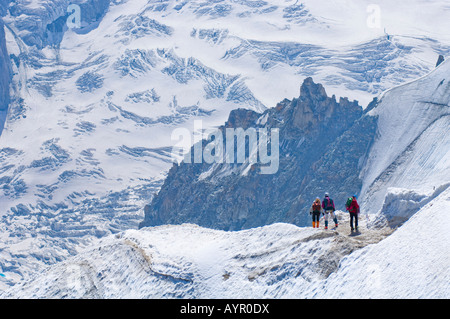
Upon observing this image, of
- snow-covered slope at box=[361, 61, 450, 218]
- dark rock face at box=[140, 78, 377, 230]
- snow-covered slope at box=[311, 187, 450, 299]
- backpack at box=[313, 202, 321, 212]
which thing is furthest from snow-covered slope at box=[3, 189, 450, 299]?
dark rock face at box=[140, 78, 377, 230]

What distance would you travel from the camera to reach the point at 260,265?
54.1 m

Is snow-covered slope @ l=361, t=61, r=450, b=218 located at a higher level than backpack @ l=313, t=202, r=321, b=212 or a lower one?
lower

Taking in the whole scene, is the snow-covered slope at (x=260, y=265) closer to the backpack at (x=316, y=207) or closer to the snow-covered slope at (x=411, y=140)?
the backpack at (x=316, y=207)

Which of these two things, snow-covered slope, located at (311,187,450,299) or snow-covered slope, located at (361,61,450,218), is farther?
snow-covered slope, located at (361,61,450,218)

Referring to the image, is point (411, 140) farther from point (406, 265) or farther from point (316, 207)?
point (406, 265)

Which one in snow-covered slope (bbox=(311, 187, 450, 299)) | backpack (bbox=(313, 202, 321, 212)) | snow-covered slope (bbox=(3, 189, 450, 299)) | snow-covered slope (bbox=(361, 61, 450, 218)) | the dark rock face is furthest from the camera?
the dark rock face

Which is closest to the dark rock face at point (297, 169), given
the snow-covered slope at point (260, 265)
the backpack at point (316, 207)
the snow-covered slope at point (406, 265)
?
the snow-covered slope at point (260, 265)

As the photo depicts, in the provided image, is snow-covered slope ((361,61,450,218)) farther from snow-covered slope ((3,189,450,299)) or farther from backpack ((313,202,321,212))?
backpack ((313,202,321,212))

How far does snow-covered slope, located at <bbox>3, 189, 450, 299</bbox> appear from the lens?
44.1 metres

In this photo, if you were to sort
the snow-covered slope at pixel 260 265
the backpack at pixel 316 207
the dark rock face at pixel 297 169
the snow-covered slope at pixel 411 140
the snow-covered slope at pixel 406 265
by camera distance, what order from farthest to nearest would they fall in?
1. the dark rock face at pixel 297 169
2. the snow-covered slope at pixel 411 140
3. the backpack at pixel 316 207
4. the snow-covered slope at pixel 260 265
5. the snow-covered slope at pixel 406 265

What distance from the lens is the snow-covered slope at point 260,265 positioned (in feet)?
145

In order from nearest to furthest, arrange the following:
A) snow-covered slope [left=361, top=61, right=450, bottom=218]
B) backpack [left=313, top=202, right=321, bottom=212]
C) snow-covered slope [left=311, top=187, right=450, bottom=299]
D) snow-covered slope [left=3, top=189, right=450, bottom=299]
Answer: snow-covered slope [left=311, top=187, right=450, bottom=299] < snow-covered slope [left=3, top=189, right=450, bottom=299] < backpack [left=313, top=202, right=321, bottom=212] < snow-covered slope [left=361, top=61, right=450, bottom=218]

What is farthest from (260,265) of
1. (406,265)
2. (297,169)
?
(297,169)

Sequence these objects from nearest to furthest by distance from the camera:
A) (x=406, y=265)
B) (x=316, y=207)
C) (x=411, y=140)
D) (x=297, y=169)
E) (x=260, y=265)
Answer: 1. (x=406, y=265)
2. (x=260, y=265)
3. (x=316, y=207)
4. (x=411, y=140)
5. (x=297, y=169)
